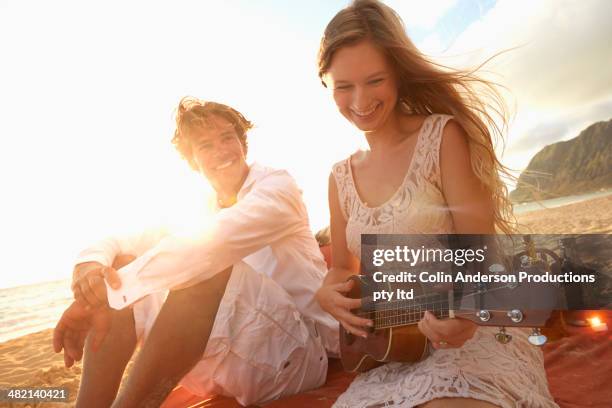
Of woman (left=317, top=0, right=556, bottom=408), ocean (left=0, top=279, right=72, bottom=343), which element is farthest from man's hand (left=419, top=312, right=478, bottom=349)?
ocean (left=0, top=279, right=72, bottom=343)

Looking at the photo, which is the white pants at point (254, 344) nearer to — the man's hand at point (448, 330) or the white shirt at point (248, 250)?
the white shirt at point (248, 250)

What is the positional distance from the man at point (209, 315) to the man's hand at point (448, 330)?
796 millimetres

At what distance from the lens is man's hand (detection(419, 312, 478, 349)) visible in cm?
143

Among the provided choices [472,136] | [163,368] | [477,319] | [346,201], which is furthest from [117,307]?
[472,136]

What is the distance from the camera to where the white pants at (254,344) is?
6.65ft

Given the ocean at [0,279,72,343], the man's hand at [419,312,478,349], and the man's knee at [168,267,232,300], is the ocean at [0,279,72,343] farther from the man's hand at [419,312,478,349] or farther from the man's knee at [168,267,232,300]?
the man's hand at [419,312,478,349]

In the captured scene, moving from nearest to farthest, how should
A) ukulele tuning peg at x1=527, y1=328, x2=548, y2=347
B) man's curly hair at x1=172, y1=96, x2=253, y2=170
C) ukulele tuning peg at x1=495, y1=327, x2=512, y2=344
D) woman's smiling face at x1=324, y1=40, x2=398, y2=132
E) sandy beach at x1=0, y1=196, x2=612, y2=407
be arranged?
ukulele tuning peg at x1=527, y1=328, x2=548, y2=347 < ukulele tuning peg at x1=495, y1=327, x2=512, y2=344 < woman's smiling face at x1=324, y1=40, x2=398, y2=132 < man's curly hair at x1=172, y1=96, x2=253, y2=170 < sandy beach at x1=0, y1=196, x2=612, y2=407

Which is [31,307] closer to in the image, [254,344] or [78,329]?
[78,329]

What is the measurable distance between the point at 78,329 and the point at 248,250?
80 centimetres

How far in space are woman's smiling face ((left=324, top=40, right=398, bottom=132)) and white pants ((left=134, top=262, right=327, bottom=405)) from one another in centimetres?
84

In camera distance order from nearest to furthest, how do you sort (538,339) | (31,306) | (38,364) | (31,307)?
(538,339)
(38,364)
(31,307)
(31,306)

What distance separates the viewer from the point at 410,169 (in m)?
1.89

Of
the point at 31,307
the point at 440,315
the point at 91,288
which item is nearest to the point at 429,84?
the point at 440,315

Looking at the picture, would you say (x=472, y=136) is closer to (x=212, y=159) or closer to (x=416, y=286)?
(x=416, y=286)
